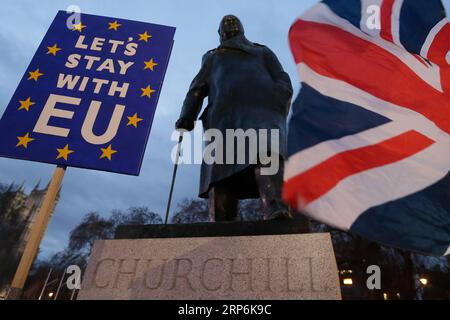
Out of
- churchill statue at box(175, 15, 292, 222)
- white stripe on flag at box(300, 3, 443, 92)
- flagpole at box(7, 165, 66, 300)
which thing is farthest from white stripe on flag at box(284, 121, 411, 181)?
flagpole at box(7, 165, 66, 300)

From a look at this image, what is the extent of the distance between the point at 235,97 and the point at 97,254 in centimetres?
179

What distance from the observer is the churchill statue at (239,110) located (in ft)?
8.62

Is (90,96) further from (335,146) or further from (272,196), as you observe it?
(335,146)

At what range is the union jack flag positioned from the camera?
2.05m

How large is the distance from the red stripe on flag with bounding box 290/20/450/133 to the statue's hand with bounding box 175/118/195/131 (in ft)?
4.01

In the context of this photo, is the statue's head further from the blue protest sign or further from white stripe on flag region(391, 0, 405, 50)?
white stripe on flag region(391, 0, 405, 50)

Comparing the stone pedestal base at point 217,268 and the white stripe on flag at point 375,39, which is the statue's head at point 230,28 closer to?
the white stripe on flag at point 375,39

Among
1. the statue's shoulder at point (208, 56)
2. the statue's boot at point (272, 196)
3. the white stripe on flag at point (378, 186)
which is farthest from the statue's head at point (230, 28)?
the white stripe on flag at point (378, 186)

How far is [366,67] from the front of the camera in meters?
2.71

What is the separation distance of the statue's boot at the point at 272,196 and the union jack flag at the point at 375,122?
428mm

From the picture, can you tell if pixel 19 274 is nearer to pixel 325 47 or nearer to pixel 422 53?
pixel 325 47

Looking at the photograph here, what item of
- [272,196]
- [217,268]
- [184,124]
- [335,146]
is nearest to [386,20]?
[335,146]

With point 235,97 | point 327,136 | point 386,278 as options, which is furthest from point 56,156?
point 386,278

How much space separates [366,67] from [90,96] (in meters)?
3.08
